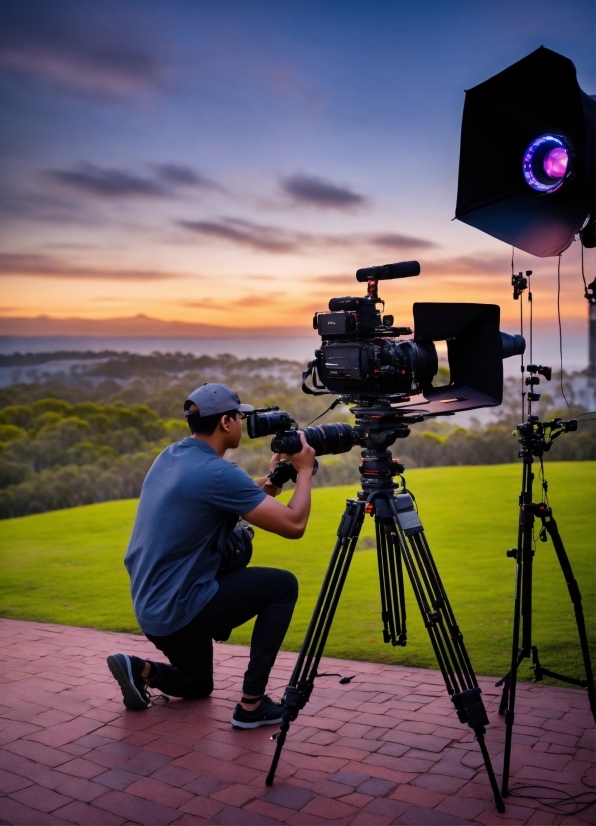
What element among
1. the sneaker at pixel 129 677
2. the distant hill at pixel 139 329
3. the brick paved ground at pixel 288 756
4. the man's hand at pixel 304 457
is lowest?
the brick paved ground at pixel 288 756

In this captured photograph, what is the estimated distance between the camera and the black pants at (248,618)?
3008 millimetres

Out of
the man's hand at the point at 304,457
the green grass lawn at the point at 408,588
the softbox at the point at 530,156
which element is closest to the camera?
the softbox at the point at 530,156

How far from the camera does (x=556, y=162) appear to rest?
275 cm

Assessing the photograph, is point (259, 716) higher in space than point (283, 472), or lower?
lower

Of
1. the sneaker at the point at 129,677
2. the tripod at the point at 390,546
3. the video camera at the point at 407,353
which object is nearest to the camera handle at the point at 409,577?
the tripod at the point at 390,546

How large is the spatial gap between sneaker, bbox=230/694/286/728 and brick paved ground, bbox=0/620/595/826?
0.04m

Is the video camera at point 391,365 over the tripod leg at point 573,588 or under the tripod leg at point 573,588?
over

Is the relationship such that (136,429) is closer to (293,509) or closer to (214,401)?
(214,401)

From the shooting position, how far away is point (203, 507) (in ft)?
9.57

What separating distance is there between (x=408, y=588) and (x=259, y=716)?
2.25 meters

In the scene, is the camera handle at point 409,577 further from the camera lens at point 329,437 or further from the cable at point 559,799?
the cable at point 559,799

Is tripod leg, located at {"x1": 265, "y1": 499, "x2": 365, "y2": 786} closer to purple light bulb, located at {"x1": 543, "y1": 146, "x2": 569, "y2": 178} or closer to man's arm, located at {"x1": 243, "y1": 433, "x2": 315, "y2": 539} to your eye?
man's arm, located at {"x1": 243, "y1": 433, "x2": 315, "y2": 539}

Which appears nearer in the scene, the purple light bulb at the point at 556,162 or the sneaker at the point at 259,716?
the purple light bulb at the point at 556,162

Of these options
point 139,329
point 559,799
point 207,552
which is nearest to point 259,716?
point 207,552
